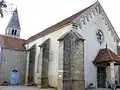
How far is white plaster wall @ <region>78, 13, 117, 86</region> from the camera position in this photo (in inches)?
785

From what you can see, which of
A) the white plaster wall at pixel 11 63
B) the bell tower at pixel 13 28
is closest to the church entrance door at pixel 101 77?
the white plaster wall at pixel 11 63

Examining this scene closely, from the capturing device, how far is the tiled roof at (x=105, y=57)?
18.9m

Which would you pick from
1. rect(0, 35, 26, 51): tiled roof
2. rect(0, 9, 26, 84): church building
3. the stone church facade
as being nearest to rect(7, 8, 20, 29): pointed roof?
rect(0, 35, 26, 51): tiled roof

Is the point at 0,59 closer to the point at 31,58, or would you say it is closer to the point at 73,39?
the point at 31,58

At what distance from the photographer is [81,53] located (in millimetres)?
18703

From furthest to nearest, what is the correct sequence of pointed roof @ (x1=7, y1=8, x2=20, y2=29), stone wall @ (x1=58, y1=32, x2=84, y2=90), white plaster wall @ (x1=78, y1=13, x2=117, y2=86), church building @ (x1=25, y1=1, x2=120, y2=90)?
pointed roof @ (x1=7, y1=8, x2=20, y2=29) → white plaster wall @ (x1=78, y1=13, x2=117, y2=86) → church building @ (x1=25, y1=1, x2=120, y2=90) → stone wall @ (x1=58, y1=32, x2=84, y2=90)

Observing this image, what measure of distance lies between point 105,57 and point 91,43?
2.43 metres

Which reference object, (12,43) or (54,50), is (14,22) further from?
→ (54,50)

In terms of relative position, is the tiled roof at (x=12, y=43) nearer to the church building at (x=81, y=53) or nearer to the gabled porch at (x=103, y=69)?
the church building at (x=81, y=53)

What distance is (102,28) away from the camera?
74.4 feet

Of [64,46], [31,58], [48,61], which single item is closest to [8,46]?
[31,58]

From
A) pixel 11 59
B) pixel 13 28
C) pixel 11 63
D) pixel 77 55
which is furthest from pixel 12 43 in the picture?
pixel 77 55

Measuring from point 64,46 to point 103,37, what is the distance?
7.00 metres

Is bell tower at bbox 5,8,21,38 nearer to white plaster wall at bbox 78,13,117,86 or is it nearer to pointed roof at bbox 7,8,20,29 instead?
pointed roof at bbox 7,8,20,29
